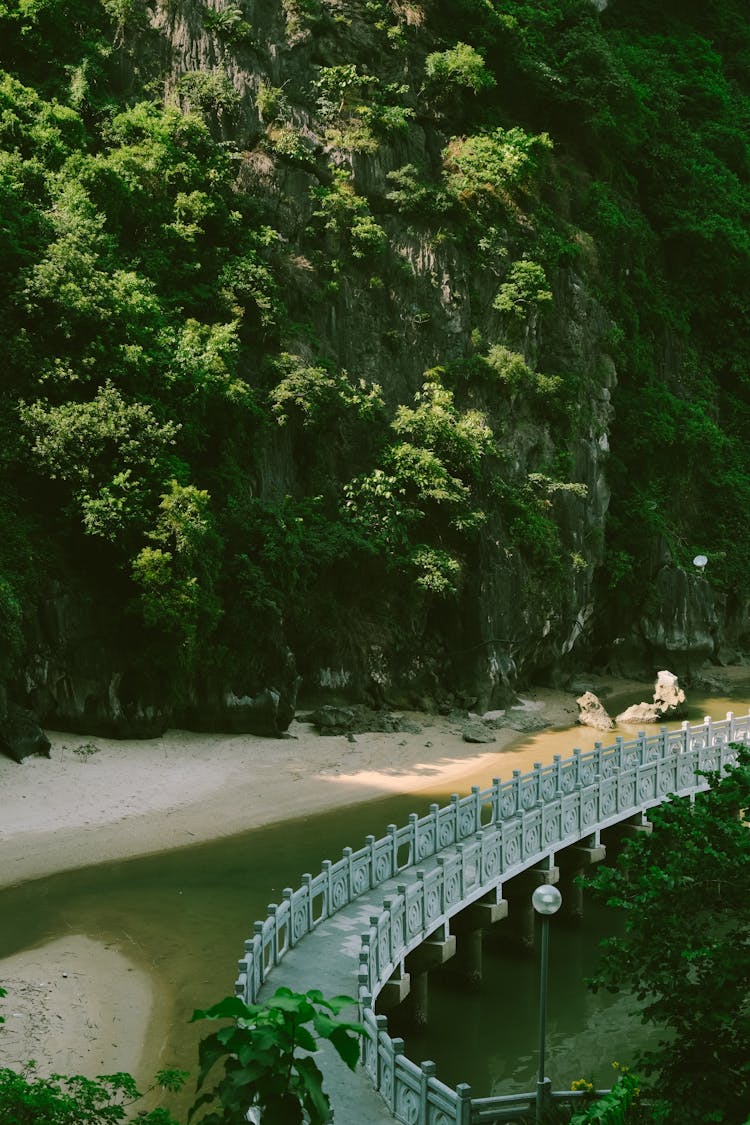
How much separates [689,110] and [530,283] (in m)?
20.9

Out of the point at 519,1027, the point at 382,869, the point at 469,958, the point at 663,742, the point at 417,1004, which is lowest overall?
the point at 519,1027

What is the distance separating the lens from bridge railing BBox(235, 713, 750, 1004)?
17016 mm

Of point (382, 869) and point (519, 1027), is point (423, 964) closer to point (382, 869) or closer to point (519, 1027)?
point (382, 869)

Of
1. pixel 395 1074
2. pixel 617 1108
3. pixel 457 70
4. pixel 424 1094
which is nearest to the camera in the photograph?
pixel 617 1108

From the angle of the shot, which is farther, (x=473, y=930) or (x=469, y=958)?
(x=469, y=958)

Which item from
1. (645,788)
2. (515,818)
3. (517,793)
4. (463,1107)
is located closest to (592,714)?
(645,788)

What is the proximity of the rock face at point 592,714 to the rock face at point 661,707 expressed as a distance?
30.7 inches

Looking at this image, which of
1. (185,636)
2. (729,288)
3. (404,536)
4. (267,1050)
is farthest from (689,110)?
(267,1050)

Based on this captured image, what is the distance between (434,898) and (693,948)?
24.5 ft

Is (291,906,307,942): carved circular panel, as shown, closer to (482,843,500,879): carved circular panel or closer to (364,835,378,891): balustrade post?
(364,835,378,891): balustrade post

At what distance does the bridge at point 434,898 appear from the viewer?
12.9m

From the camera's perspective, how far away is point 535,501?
42438 millimetres

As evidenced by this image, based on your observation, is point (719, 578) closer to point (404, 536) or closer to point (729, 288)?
point (729, 288)

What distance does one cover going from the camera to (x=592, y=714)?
3916cm
